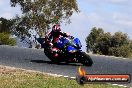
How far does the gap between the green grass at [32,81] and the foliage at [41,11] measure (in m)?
38.7

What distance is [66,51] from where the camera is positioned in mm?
18578

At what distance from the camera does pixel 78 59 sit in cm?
1805

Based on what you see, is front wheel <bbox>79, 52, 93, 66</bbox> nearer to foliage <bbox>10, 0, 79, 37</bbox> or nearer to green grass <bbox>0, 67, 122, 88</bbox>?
green grass <bbox>0, 67, 122, 88</bbox>

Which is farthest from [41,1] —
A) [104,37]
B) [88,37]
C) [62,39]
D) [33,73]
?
[33,73]

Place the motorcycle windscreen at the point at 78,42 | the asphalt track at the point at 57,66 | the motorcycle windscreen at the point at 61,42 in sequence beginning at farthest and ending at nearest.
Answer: the motorcycle windscreen at the point at 61,42, the motorcycle windscreen at the point at 78,42, the asphalt track at the point at 57,66

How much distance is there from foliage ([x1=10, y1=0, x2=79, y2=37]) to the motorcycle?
32235mm

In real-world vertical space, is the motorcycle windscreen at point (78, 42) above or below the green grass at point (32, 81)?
above

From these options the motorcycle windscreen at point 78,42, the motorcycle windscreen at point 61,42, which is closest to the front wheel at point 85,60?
the motorcycle windscreen at point 78,42

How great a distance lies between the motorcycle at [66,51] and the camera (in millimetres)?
17969

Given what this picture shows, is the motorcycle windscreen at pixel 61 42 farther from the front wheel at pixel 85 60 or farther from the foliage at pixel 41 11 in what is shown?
the foliage at pixel 41 11

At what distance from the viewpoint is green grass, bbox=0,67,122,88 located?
407 inches

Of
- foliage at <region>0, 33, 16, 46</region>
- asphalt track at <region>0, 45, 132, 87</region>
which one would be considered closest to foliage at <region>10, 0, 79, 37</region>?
foliage at <region>0, 33, 16, 46</region>

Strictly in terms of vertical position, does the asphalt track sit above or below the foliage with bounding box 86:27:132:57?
below

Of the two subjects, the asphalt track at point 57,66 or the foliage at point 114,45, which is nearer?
the asphalt track at point 57,66
